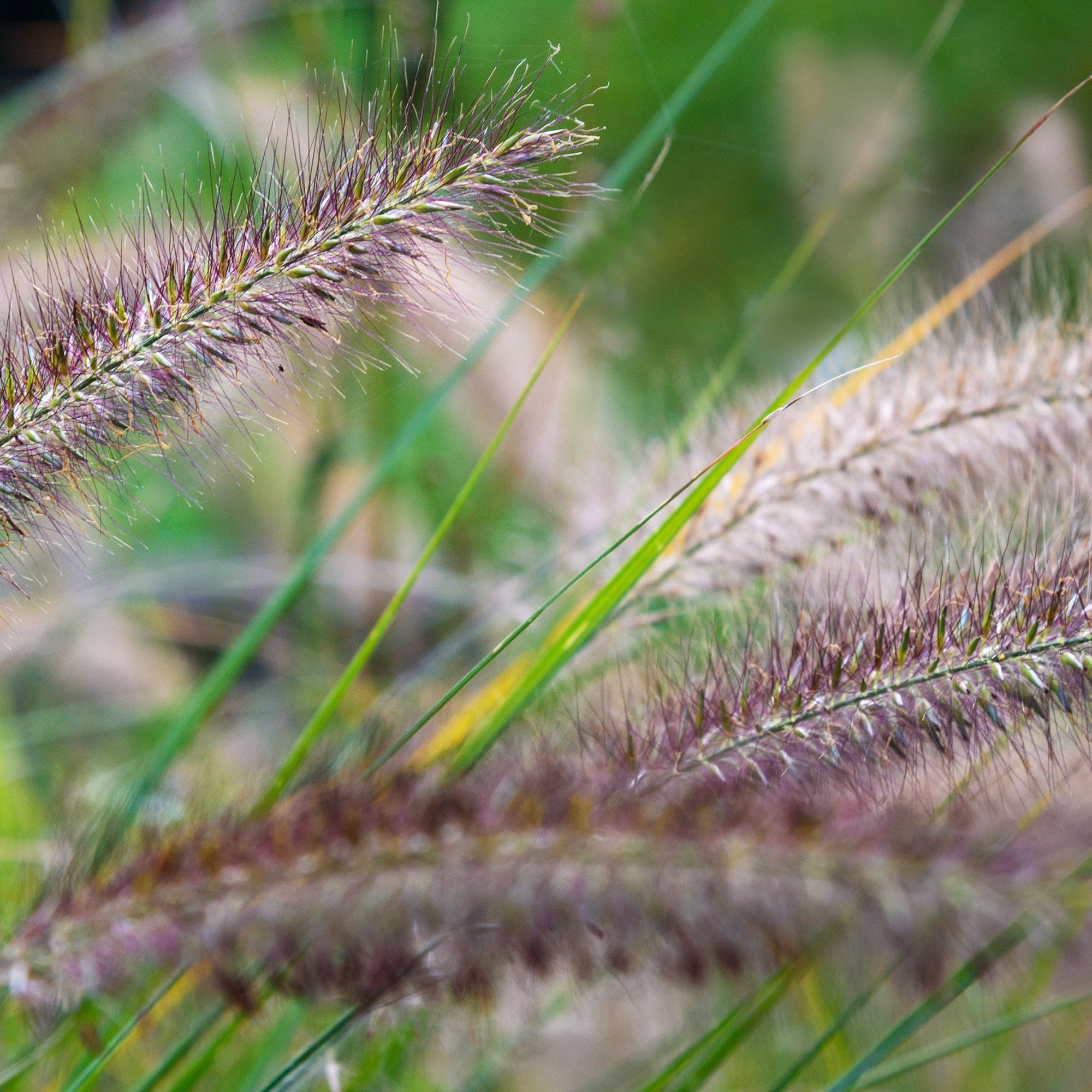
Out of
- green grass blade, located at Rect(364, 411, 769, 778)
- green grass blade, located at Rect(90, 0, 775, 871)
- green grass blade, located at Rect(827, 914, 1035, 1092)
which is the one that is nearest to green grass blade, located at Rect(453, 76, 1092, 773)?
green grass blade, located at Rect(364, 411, 769, 778)

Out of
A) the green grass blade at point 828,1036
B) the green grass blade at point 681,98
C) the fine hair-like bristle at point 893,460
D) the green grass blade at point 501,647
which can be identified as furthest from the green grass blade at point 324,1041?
the green grass blade at point 681,98

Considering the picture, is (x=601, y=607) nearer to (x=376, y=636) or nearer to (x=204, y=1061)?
(x=376, y=636)

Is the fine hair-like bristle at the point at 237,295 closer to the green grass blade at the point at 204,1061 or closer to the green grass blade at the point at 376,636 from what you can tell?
the green grass blade at the point at 376,636

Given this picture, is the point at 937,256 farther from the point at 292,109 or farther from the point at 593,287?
the point at 292,109

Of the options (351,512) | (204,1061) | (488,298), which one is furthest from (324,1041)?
(488,298)

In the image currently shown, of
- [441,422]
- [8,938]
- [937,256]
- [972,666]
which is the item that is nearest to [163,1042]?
[8,938]

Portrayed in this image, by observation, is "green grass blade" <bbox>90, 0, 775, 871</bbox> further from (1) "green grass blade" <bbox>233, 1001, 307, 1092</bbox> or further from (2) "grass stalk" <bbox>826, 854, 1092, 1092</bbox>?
(2) "grass stalk" <bbox>826, 854, 1092, 1092</bbox>
